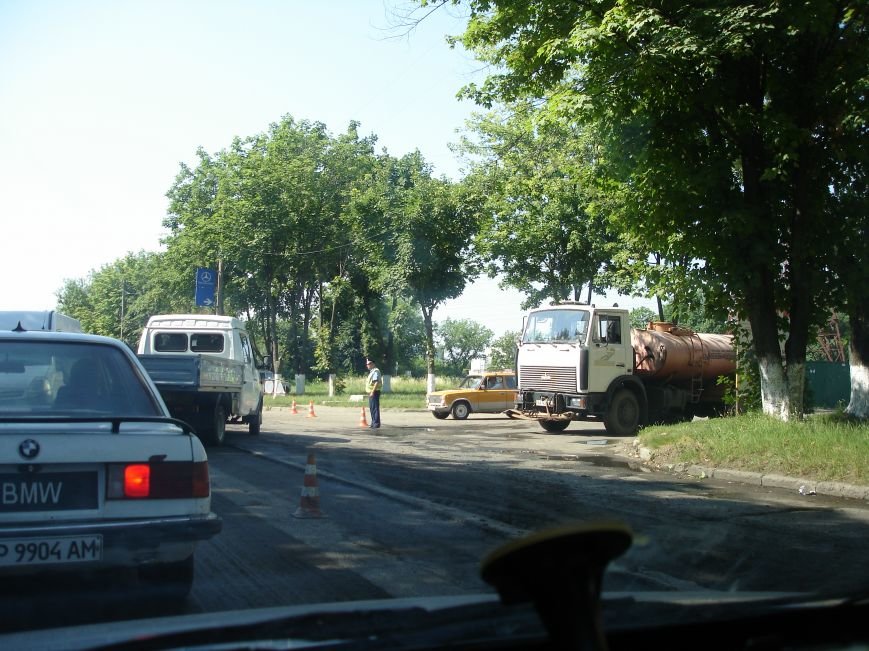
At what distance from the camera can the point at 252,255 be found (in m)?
44.2

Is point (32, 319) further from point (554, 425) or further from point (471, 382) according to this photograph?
point (471, 382)

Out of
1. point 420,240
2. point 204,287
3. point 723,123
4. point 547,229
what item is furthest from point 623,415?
point 204,287

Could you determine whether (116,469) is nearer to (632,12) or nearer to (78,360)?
(78,360)

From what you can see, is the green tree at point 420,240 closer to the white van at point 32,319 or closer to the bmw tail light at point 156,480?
the white van at point 32,319

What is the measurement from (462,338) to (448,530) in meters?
115

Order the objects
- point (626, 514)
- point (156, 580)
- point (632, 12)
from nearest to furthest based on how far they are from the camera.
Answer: point (156, 580) → point (626, 514) → point (632, 12)

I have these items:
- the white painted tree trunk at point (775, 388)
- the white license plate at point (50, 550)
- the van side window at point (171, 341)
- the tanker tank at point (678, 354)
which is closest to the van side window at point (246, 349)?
the van side window at point (171, 341)

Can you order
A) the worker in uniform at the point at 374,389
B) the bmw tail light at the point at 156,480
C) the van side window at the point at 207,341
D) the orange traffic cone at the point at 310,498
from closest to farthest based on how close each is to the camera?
the bmw tail light at the point at 156,480 < the orange traffic cone at the point at 310,498 < the van side window at the point at 207,341 < the worker in uniform at the point at 374,389

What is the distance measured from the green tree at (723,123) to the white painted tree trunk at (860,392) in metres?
0.82

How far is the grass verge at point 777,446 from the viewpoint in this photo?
1091 centimetres

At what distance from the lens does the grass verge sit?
10.9 meters

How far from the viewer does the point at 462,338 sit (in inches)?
4838

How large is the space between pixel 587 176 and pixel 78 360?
12548 mm

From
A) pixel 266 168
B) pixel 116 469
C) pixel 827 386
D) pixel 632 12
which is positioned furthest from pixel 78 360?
pixel 266 168
